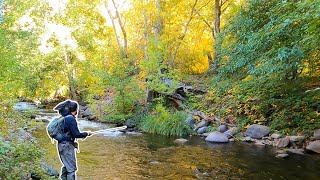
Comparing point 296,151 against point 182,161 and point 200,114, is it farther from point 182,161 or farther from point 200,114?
point 200,114

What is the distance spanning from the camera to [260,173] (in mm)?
7363

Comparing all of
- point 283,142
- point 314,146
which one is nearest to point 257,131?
point 283,142

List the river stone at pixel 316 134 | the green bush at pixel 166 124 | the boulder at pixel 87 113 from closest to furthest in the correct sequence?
the river stone at pixel 316 134 → the green bush at pixel 166 124 → the boulder at pixel 87 113

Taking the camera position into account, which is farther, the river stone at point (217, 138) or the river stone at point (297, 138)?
the river stone at point (217, 138)

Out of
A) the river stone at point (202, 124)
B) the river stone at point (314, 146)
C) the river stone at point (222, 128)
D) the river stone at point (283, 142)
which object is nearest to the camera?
the river stone at point (314, 146)

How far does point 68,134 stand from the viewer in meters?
4.34

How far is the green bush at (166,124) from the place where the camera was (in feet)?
43.4

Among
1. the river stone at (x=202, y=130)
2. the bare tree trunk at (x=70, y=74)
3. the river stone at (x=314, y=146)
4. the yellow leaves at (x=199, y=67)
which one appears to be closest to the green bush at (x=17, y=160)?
the river stone at (x=314, y=146)

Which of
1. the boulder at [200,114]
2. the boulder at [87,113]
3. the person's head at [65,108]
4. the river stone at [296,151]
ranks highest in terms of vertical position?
the person's head at [65,108]

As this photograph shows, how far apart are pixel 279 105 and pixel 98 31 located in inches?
672

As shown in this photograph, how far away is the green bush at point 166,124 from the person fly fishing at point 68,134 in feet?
29.2

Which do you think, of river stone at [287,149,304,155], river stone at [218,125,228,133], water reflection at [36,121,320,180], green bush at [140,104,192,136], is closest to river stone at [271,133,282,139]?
water reflection at [36,121,320,180]

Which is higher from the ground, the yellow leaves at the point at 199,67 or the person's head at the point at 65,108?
the yellow leaves at the point at 199,67

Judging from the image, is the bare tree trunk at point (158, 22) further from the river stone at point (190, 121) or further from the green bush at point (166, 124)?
the river stone at point (190, 121)
